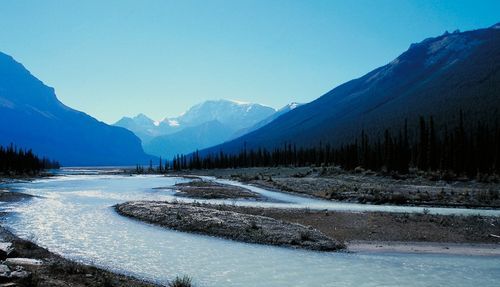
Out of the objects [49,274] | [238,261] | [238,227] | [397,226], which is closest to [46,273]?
[49,274]

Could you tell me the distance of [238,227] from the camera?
26.2 metres

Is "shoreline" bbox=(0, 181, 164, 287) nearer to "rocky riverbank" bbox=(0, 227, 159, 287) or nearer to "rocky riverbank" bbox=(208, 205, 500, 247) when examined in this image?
"rocky riverbank" bbox=(0, 227, 159, 287)

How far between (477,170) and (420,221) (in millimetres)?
52733

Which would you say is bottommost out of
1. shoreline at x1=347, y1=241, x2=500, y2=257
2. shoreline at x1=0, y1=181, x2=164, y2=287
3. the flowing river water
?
shoreline at x1=347, y1=241, x2=500, y2=257

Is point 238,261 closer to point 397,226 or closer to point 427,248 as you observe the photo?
point 427,248

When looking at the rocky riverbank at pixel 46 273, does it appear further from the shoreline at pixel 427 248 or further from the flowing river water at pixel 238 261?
the shoreline at pixel 427 248

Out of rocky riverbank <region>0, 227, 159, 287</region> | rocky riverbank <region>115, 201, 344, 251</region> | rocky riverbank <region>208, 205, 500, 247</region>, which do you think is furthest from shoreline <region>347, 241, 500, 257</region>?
rocky riverbank <region>0, 227, 159, 287</region>

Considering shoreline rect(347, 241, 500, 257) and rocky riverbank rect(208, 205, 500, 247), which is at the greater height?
rocky riverbank rect(208, 205, 500, 247)

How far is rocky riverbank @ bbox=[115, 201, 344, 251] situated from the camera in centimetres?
2331

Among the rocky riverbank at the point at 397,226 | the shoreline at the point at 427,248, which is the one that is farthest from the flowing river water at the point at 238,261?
the rocky riverbank at the point at 397,226

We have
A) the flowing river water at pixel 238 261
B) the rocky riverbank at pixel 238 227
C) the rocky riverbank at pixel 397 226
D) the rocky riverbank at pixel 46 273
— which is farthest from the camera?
the rocky riverbank at pixel 397 226

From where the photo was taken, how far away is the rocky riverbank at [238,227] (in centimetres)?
2331

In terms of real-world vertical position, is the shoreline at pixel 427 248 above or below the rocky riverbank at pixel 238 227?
below

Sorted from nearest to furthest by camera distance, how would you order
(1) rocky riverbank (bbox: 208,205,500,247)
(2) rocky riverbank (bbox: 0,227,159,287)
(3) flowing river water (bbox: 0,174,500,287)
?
(2) rocky riverbank (bbox: 0,227,159,287) → (3) flowing river water (bbox: 0,174,500,287) → (1) rocky riverbank (bbox: 208,205,500,247)
